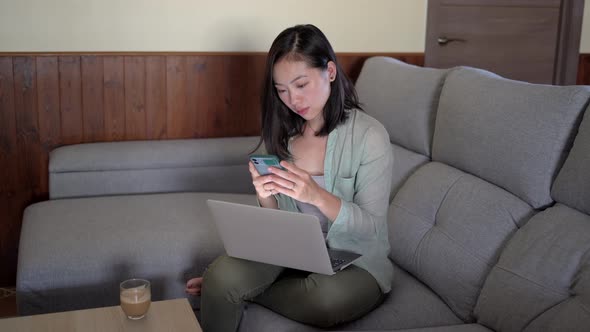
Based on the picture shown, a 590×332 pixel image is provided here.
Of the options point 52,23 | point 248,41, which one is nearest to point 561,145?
point 248,41

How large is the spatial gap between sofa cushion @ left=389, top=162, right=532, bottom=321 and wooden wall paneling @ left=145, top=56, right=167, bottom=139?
4.24 ft

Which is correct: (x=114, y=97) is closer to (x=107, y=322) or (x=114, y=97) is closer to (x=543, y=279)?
(x=107, y=322)

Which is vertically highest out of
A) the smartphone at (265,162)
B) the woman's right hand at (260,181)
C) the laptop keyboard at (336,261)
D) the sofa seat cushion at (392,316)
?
the smartphone at (265,162)

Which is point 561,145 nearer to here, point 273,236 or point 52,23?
point 273,236

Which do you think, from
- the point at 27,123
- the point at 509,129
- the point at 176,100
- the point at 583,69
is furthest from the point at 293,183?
the point at 583,69

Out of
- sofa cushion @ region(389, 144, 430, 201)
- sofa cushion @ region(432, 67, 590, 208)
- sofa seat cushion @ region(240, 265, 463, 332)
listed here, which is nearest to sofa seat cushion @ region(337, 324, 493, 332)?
sofa seat cushion @ region(240, 265, 463, 332)

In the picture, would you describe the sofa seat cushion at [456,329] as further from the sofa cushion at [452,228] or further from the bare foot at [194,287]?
the bare foot at [194,287]

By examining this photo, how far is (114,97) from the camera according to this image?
297cm

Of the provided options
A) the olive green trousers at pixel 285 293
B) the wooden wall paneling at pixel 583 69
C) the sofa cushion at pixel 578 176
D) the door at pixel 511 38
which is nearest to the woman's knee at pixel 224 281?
the olive green trousers at pixel 285 293

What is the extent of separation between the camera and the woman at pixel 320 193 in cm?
170

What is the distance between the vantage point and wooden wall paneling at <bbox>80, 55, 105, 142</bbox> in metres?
2.89

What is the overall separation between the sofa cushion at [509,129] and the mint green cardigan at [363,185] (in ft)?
0.95

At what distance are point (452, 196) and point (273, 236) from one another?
2.02ft

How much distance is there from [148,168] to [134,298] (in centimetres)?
125
